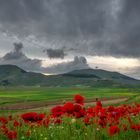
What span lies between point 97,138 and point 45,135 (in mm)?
1339

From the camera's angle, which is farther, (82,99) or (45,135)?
(45,135)

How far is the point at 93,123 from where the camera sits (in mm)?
9695

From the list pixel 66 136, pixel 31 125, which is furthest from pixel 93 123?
pixel 31 125

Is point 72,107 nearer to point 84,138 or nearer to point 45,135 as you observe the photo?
point 84,138

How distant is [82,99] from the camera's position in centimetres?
821

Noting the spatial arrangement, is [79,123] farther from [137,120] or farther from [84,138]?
[137,120]

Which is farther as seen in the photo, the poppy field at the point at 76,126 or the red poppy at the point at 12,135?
the poppy field at the point at 76,126

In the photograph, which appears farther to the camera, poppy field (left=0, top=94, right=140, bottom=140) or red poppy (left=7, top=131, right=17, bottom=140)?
poppy field (left=0, top=94, right=140, bottom=140)

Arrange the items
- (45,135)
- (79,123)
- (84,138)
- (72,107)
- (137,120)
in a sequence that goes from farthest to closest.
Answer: (137,120) < (79,123) < (45,135) < (84,138) < (72,107)

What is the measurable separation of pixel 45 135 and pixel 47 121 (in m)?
1.19

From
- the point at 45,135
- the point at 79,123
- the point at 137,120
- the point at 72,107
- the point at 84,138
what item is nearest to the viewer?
the point at 72,107

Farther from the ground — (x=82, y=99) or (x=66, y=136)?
(x=82, y=99)

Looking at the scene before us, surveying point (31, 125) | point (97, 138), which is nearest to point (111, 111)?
point (97, 138)

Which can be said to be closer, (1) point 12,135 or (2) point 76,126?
(1) point 12,135
